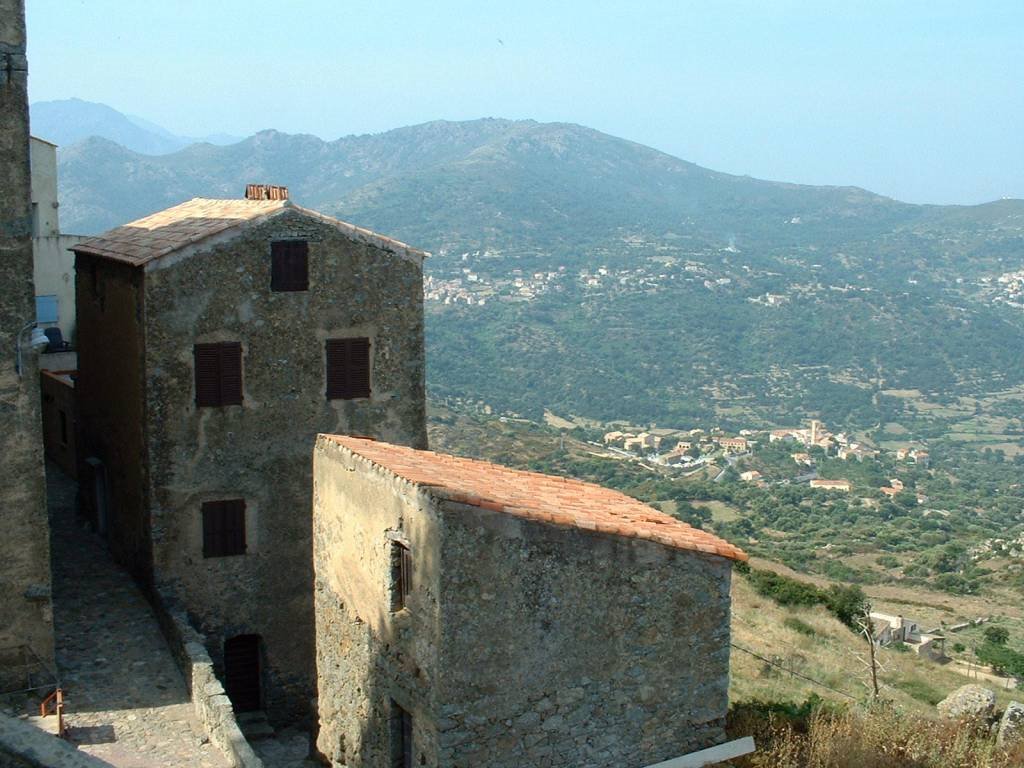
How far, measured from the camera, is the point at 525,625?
11.0 meters

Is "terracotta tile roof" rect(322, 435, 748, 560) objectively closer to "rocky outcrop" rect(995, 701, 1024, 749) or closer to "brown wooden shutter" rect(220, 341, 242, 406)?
"brown wooden shutter" rect(220, 341, 242, 406)

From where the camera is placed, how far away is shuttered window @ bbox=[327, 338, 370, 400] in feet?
58.6

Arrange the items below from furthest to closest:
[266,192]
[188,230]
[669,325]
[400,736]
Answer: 1. [669,325]
2. [266,192]
3. [188,230]
4. [400,736]

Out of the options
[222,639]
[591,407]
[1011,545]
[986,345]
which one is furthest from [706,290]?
[222,639]

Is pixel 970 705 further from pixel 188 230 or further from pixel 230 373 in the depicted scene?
pixel 188 230

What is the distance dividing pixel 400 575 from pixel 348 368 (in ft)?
22.1

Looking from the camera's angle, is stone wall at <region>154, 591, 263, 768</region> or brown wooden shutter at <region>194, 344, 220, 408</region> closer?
stone wall at <region>154, 591, 263, 768</region>

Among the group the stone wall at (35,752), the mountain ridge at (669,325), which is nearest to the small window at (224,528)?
the stone wall at (35,752)

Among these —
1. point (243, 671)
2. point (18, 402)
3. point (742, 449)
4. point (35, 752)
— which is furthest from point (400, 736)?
point (742, 449)

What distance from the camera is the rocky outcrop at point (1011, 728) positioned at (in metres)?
14.4

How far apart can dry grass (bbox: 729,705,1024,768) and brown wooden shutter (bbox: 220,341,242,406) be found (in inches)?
332

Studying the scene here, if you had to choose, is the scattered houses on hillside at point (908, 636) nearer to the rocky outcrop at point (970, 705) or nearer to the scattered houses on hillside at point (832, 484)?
the rocky outcrop at point (970, 705)

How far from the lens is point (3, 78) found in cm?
1312

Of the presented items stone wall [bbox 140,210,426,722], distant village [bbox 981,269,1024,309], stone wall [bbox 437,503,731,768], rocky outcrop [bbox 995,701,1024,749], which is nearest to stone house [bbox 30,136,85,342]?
stone wall [bbox 140,210,426,722]
